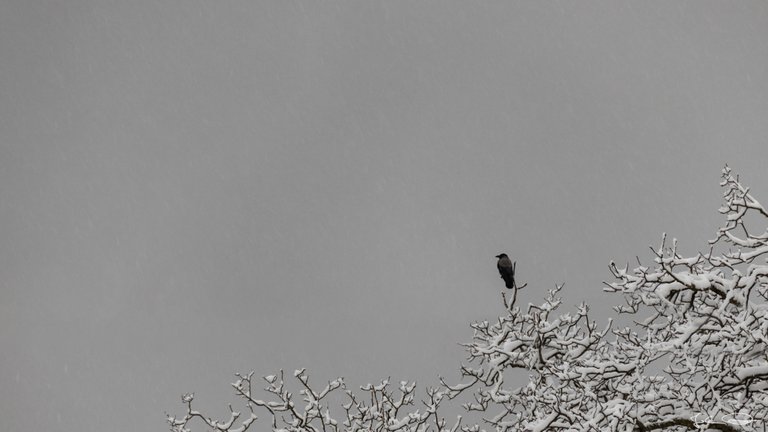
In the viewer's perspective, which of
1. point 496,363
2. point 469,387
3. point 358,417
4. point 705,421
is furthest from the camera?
point 358,417

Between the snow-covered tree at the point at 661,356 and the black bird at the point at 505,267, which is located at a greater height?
the black bird at the point at 505,267

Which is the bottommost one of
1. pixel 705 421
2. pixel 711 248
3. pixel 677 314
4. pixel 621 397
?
pixel 705 421

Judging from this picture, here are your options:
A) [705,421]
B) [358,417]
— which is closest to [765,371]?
[705,421]

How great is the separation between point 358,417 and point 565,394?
11.8ft

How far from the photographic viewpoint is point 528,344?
896 cm

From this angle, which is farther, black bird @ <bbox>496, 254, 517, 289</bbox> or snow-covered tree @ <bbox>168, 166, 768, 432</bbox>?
black bird @ <bbox>496, 254, 517, 289</bbox>

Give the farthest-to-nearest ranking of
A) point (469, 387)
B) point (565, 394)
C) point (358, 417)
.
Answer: point (358, 417) → point (469, 387) → point (565, 394)

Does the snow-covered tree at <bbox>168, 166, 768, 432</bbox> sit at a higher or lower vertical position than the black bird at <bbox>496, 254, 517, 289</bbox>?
lower

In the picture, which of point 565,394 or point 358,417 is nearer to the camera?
point 565,394

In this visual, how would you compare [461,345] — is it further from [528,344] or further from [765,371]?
[765,371]

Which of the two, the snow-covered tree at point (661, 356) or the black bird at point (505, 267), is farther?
the black bird at point (505, 267)

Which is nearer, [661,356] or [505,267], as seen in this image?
[661,356]

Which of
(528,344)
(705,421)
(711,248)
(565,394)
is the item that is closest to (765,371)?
(705,421)

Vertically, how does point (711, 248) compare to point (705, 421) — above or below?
above
